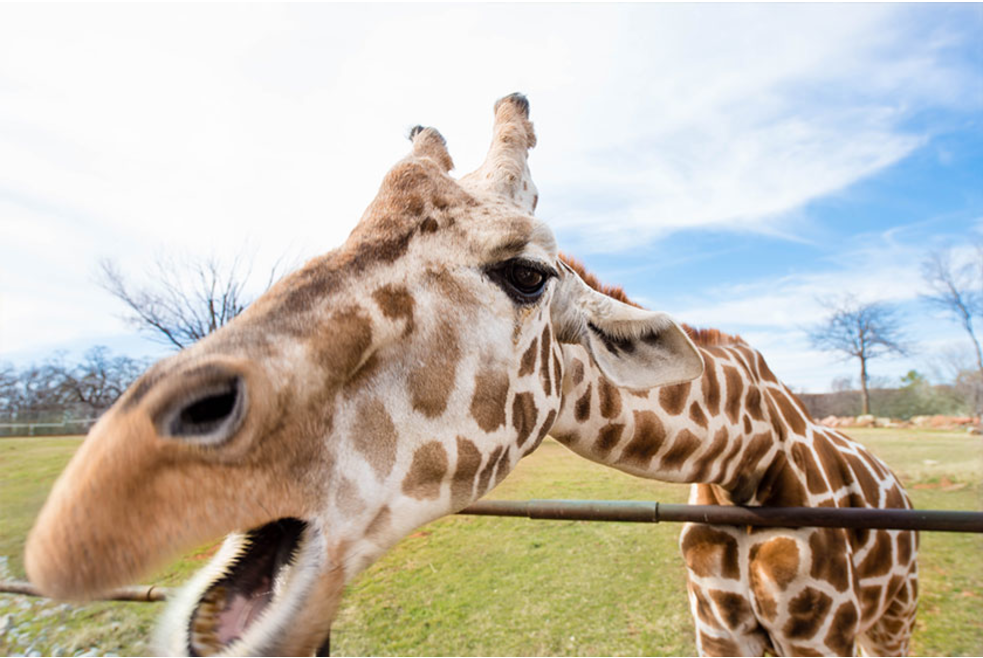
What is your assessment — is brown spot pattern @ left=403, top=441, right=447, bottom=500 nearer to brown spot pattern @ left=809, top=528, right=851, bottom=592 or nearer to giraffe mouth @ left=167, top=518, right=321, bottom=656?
giraffe mouth @ left=167, top=518, right=321, bottom=656

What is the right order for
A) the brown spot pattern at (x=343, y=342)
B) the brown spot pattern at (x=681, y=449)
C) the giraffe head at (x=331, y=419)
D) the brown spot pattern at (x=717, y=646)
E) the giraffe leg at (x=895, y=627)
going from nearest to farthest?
the giraffe head at (x=331, y=419) < the brown spot pattern at (x=343, y=342) < the brown spot pattern at (x=681, y=449) < the brown spot pattern at (x=717, y=646) < the giraffe leg at (x=895, y=627)

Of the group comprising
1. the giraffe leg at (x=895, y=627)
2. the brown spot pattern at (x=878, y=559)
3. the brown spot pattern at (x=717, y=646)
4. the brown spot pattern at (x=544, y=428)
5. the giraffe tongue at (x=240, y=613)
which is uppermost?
the brown spot pattern at (x=544, y=428)

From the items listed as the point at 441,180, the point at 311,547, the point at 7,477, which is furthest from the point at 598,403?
the point at 7,477

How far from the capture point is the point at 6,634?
4.53 m

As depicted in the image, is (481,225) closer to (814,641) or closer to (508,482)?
(814,641)

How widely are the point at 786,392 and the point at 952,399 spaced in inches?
1282

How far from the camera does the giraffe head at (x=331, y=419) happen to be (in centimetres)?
93

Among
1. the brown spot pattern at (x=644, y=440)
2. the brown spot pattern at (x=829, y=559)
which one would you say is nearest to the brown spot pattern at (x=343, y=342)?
the brown spot pattern at (x=644, y=440)

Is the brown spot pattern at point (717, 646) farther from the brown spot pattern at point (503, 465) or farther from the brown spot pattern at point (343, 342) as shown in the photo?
the brown spot pattern at point (343, 342)

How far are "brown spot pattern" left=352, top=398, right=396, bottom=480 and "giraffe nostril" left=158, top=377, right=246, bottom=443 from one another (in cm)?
30

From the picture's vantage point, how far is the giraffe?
90.4 inches

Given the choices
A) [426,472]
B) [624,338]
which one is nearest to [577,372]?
[624,338]

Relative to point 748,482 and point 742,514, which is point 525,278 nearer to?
point 742,514

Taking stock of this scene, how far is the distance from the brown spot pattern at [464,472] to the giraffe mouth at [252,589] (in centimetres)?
46
